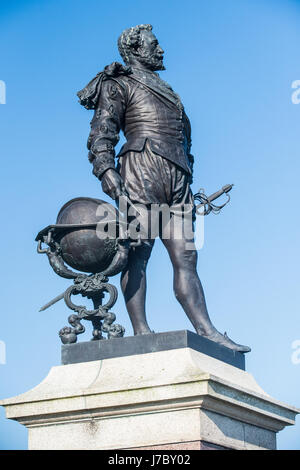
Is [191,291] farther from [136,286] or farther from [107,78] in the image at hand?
[107,78]

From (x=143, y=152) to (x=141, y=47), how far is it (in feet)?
4.46

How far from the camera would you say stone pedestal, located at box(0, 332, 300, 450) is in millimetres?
9031

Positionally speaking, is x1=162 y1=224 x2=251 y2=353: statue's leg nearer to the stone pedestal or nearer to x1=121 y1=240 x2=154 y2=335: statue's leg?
x1=121 y1=240 x2=154 y2=335: statue's leg

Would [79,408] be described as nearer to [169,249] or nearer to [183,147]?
[169,249]

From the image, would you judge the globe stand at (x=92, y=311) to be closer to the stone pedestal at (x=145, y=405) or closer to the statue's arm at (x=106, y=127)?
the stone pedestal at (x=145, y=405)

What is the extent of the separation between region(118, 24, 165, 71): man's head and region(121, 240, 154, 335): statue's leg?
2211 mm

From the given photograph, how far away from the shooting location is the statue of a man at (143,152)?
10445 mm

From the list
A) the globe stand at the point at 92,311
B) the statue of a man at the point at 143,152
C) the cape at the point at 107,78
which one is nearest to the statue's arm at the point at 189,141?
the statue of a man at the point at 143,152

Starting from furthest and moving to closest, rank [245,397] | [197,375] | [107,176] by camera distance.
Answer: [107,176] → [245,397] → [197,375]

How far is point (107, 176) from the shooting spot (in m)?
10.4

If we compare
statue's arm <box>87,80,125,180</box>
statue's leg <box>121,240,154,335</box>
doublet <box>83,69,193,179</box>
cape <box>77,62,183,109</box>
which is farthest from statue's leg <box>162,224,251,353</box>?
cape <box>77,62,183,109</box>
